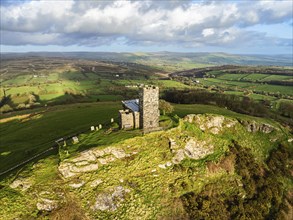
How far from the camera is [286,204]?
150 feet

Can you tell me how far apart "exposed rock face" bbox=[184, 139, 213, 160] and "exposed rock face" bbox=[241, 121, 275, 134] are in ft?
49.7

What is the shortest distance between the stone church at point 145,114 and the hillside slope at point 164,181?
2.31 metres

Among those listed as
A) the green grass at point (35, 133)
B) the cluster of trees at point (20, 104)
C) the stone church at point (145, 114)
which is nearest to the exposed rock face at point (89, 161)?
the stone church at point (145, 114)

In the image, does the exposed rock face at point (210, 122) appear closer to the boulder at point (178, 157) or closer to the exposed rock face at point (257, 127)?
the exposed rock face at point (257, 127)

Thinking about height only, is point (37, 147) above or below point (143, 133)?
below

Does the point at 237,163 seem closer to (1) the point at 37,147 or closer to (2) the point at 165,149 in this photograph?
(2) the point at 165,149

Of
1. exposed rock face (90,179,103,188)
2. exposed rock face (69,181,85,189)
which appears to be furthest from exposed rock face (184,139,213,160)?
exposed rock face (69,181,85,189)

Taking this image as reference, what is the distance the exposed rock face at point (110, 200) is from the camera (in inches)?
1362

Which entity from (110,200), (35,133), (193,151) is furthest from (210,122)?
(35,133)

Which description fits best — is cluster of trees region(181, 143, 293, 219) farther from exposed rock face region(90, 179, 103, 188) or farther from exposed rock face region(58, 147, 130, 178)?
exposed rock face region(90, 179, 103, 188)

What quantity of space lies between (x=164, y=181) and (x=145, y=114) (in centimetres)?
1166

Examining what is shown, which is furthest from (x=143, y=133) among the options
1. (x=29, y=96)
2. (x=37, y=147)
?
(x=29, y=96)

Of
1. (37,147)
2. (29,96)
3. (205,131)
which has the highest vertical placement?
(205,131)

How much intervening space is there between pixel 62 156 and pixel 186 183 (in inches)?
795
